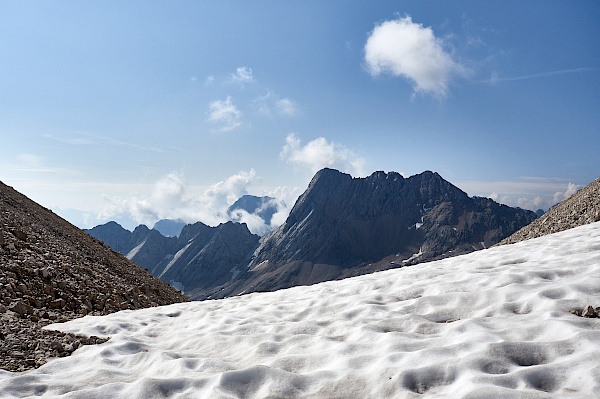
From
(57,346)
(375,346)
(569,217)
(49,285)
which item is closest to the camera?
(375,346)

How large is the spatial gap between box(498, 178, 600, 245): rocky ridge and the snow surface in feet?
52.7

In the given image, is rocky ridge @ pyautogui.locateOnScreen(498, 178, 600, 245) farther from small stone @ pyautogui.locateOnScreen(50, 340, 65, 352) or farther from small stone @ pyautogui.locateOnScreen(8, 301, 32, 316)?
small stone @ pyautogui.locateOnScreen(8, 301, 32, 316)

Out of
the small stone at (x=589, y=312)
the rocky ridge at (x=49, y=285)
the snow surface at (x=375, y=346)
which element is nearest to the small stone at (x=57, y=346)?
the rocky ridge at (x=49, y=285)

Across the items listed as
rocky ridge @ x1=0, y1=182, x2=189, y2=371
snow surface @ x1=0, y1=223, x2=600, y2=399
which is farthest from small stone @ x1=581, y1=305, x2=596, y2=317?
rocky ridge @ x1=0, y1=182, x2=189, y2=371

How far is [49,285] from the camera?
12.9 metres

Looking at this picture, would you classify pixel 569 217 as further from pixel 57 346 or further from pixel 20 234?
pixel 20 234

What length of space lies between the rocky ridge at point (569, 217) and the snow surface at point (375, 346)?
16.1 m

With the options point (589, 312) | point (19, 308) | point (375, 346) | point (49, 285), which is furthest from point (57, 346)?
point (589, 312)

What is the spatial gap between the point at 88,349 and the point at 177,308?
179 inches

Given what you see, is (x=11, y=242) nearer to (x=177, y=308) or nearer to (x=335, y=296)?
(x=177, y=308)

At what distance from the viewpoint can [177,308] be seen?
1184cm

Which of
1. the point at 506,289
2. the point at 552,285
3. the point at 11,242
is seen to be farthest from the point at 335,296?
the point at 11,242

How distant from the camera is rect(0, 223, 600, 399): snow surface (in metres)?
4.85

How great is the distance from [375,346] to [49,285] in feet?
37.0
